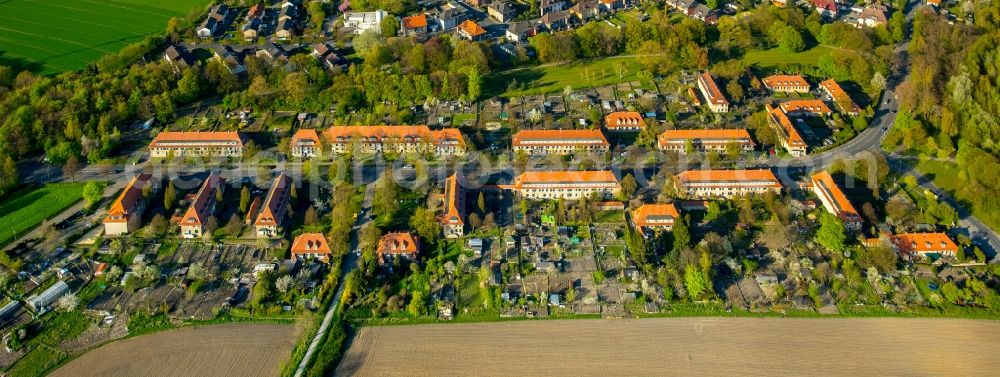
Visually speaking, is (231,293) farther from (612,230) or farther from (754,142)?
(754,142)

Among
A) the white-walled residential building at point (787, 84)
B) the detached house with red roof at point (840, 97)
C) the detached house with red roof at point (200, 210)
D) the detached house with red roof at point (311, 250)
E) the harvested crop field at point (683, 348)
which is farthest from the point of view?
the white-walled residential building at point (787, 84)

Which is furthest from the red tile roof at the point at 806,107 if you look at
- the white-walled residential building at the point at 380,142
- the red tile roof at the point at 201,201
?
the red tile roof at the point at 201,201

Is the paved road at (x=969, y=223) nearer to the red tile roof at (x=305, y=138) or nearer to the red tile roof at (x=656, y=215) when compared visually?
the red tile roof at (x=656, y=215)

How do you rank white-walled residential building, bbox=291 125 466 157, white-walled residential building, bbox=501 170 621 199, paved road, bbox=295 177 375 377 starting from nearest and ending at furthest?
1. paved road, bbox=295 177 375 377
2. white-walled residential building, bbox=501 170 621 199
3. white-walled residential building, bbox=291 125 466 157

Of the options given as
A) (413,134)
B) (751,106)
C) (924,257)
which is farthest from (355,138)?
(924,257)

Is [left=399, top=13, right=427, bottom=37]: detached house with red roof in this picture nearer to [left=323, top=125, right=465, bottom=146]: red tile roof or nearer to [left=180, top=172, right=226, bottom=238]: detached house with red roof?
[left=323, top=125, right=465, bottom=146]: red tile roof

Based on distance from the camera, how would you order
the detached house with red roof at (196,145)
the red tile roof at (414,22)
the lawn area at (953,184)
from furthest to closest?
the red tile roof at (414,22) < the detached house with red roof at (196,145) < the lawn area at (953,184)

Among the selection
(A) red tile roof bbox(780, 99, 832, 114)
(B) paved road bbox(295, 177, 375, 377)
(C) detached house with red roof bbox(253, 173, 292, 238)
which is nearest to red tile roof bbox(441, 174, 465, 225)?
(B) paved road bbox(295, 177, 375, 377)

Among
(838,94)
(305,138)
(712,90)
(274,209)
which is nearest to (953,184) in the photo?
(838,94)
